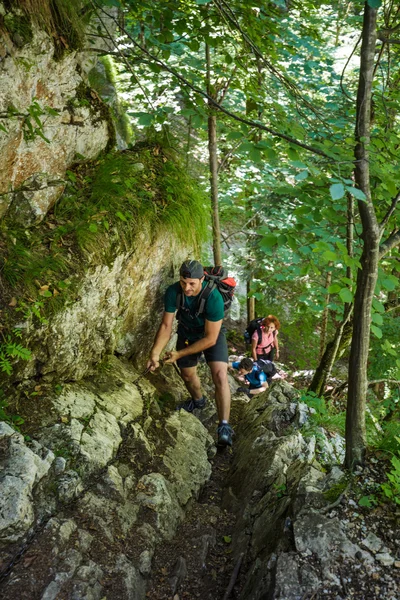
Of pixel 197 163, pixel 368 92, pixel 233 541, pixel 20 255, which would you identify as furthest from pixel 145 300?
pixel 197 163

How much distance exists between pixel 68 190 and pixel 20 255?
133 centimetres

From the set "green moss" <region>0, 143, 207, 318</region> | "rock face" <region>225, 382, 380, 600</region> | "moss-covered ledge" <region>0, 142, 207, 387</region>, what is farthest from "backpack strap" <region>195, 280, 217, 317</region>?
"rock face" <region>225, 382, 380, 600</region>

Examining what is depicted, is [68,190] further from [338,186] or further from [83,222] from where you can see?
[338,186]

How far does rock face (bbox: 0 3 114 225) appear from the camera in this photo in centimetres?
459

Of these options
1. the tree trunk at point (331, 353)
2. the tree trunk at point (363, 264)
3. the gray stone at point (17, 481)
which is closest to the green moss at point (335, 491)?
the tree trunk at point (363, 264)

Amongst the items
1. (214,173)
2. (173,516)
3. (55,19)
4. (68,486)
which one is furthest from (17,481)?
(214,173)

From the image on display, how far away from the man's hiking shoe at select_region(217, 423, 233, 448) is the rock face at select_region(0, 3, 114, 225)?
11.5 ft

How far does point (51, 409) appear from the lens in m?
4.21

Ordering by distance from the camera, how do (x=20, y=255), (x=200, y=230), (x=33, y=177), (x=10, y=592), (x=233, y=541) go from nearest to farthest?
1. (x=10, y=592)
2. (x=233, y=541)
3. (x=20, y=255)
4. (x=33, y=177)
5. (x=200, y=230)

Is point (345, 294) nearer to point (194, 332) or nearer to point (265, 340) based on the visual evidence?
point (194, 332)

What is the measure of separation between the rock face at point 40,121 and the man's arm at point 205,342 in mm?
2288

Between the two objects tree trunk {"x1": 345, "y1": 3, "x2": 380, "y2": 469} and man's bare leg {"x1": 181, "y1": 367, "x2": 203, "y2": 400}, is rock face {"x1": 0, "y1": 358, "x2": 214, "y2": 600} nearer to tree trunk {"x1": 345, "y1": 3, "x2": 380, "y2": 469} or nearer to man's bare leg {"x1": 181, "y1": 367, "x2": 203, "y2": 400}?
man's bare leg {"x1": 181, "y1": 367, "x2": 203, "y2": 400}

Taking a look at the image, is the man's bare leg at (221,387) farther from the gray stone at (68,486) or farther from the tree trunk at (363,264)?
the gray stone at (68,486)

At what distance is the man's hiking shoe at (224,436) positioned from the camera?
5819mm
